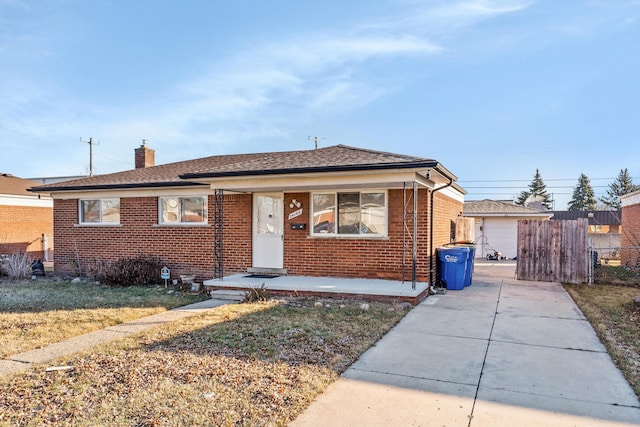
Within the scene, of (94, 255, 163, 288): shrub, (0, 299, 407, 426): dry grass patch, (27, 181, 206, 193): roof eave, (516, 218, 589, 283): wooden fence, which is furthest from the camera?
(516, 218, 589, 283): wooden fence

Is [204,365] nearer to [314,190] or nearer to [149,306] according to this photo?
[149,306]

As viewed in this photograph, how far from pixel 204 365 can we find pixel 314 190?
6.38 m

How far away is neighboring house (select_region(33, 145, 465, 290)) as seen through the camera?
32.0 ft

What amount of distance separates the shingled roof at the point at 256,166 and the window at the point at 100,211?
25.6 inches

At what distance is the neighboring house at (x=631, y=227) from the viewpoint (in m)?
15.7

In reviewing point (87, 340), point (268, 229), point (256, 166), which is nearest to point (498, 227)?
point (268, 229)

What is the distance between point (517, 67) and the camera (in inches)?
555

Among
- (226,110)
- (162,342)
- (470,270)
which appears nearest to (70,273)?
(226,110)

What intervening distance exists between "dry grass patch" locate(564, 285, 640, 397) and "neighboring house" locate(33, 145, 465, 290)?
3404 millimetres

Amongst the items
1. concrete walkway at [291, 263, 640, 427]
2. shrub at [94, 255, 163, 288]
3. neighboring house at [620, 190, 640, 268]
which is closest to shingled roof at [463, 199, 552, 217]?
neighboring house at [620, 190, 640, 268]

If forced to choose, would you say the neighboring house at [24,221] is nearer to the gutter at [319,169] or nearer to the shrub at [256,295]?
the gutter at [319,169]

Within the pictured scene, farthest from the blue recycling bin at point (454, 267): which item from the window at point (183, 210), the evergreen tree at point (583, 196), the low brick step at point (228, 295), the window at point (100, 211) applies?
the evergreen tree at point (583, 196)

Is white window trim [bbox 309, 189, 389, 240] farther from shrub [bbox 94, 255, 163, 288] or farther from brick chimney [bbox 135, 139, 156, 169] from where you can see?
brick chimney [bbox 135, 139, 156, 169]

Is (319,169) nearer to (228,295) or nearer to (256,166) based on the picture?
(256,166)
